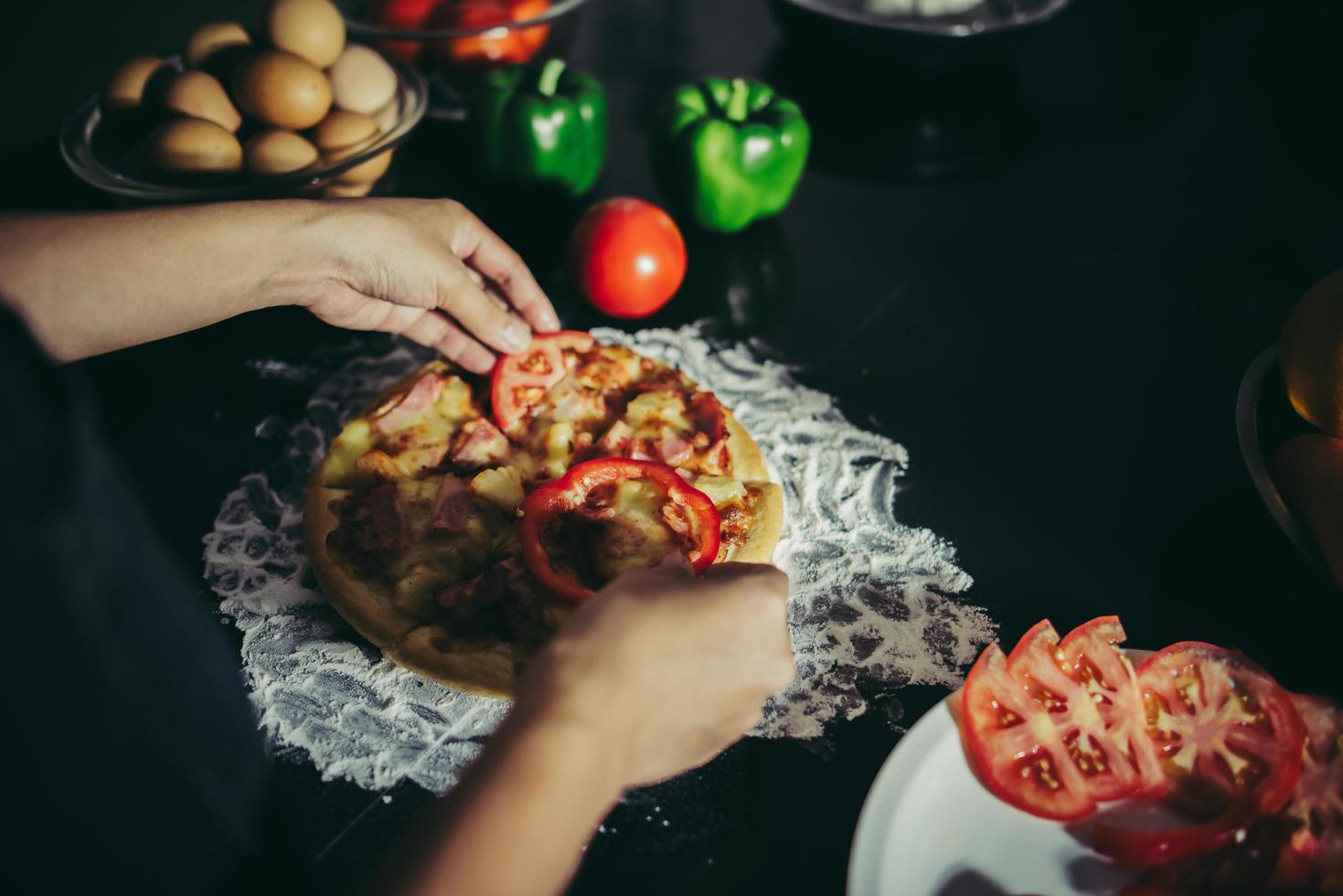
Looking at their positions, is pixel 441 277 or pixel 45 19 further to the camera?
pixel 45 19

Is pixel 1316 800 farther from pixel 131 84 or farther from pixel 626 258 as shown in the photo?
pixel 131 84

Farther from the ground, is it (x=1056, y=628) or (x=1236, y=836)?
(x=1236, y=836)

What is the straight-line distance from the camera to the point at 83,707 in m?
0.77

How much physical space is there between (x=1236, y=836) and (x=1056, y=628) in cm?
49

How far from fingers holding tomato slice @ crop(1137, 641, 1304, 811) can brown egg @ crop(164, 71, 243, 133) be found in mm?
2403

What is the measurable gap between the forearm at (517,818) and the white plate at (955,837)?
0.45 metres

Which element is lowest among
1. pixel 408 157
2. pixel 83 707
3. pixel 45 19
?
pixel 45 19

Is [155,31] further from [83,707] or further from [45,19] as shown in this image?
[83,707]

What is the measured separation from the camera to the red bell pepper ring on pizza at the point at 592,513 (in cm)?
165

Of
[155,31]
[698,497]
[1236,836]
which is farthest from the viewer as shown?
[155,31]

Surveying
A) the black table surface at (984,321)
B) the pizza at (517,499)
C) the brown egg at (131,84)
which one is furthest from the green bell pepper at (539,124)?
the brown egg at (131,84)

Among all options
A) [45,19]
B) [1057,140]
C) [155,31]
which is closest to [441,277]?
[1057,140]

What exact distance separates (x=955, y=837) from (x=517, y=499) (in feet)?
3.25

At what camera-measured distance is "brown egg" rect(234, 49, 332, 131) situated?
2.38m
